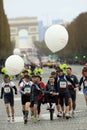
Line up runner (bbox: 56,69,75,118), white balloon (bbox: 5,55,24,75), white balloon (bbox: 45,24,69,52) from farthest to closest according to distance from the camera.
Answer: white balloon (bbox: 5,55,24,75) → white balloon (bbox: 45,24,69,52) → runner (bbox: 56,69,75,118)

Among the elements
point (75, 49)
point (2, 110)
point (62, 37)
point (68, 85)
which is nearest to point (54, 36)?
point (62, 37)

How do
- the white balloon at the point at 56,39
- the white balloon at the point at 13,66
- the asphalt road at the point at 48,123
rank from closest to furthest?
the asphalt road at the point at 48,123
the white balloon at the point at 56,39
the white balloon at the point at 13,66

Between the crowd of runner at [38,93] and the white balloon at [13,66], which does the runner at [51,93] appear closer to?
the crowd of runner at [38,93]

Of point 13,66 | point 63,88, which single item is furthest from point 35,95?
point 13,66

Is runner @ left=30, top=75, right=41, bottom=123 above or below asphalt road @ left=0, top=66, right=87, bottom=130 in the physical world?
above

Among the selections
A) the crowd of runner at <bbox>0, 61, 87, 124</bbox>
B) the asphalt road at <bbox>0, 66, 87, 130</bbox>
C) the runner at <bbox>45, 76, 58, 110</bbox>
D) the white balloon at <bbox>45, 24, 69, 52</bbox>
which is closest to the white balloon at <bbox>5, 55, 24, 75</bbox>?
the white balloon at <bbox>45, 24, 69, 52</bbox>

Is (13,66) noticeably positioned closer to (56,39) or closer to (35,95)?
(56,39)

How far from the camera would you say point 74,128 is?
14.6m

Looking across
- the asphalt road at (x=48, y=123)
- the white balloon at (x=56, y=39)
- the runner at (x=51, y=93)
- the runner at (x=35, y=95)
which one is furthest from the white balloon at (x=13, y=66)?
the runner at (x=35, y=95)

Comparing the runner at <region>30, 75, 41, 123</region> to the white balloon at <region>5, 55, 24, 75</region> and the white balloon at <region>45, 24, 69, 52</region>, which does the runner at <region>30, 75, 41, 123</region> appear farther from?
the white balloon at <region>5, 55, 24, 75</region>

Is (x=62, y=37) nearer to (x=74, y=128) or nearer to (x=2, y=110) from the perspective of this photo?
(x=2, y=110)

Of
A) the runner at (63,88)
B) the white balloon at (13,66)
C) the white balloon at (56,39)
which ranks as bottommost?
the white balloon at (13,66)

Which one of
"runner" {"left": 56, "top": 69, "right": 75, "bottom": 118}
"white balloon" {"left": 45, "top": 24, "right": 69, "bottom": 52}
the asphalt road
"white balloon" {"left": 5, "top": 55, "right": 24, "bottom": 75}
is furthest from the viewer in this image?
"white balloon" {"left": 5, "top": 55, "right": 24, "bottom": 75}

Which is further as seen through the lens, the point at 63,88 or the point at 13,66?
the point at 13,66
